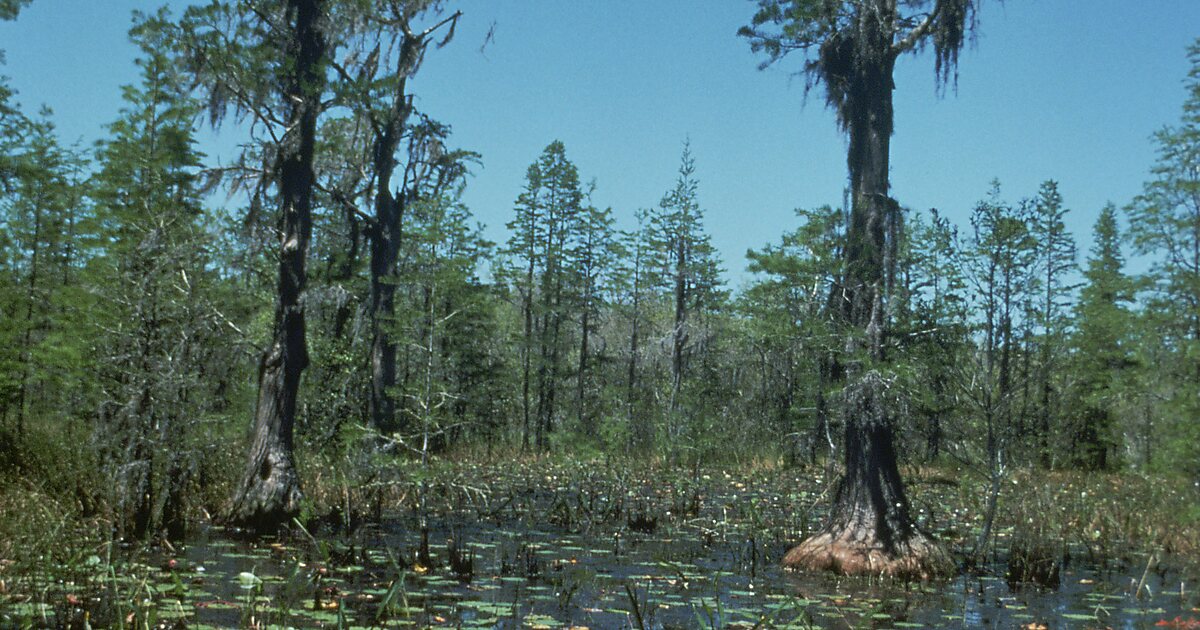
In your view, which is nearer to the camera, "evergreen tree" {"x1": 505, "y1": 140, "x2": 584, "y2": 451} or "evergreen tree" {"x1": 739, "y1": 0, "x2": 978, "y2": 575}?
"evergreen tree" {"x1": 739, "y1": 0, "x2": 978, "y2": 575}

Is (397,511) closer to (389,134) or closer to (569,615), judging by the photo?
(569,615)

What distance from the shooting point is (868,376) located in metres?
9.71

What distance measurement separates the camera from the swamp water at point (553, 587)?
615 centimetres

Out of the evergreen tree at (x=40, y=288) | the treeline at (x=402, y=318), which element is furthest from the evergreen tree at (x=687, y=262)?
the evergreen tree at (x=40, y=288)

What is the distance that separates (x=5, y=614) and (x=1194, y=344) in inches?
711

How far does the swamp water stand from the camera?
6.15 m

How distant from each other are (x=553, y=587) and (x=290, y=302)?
20.0 feet

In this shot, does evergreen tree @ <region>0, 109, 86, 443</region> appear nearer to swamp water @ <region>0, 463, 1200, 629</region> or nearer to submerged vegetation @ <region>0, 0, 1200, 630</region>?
submerged vegetation @ <region>0, 0, 1200, 630</region>

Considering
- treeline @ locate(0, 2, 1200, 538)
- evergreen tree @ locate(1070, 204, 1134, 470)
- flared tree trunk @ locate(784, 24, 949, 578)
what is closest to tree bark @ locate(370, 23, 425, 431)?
treeline @ locate(0, 2, 1200, 538)

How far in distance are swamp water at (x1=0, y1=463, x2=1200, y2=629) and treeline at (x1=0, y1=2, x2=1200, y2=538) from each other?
1650 mm

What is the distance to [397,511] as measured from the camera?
1371 cm

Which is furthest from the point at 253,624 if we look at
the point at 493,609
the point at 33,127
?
the point at 33,127

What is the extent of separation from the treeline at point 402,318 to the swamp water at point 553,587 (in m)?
1.65

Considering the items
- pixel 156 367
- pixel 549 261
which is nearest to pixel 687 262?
pixel 549 261
